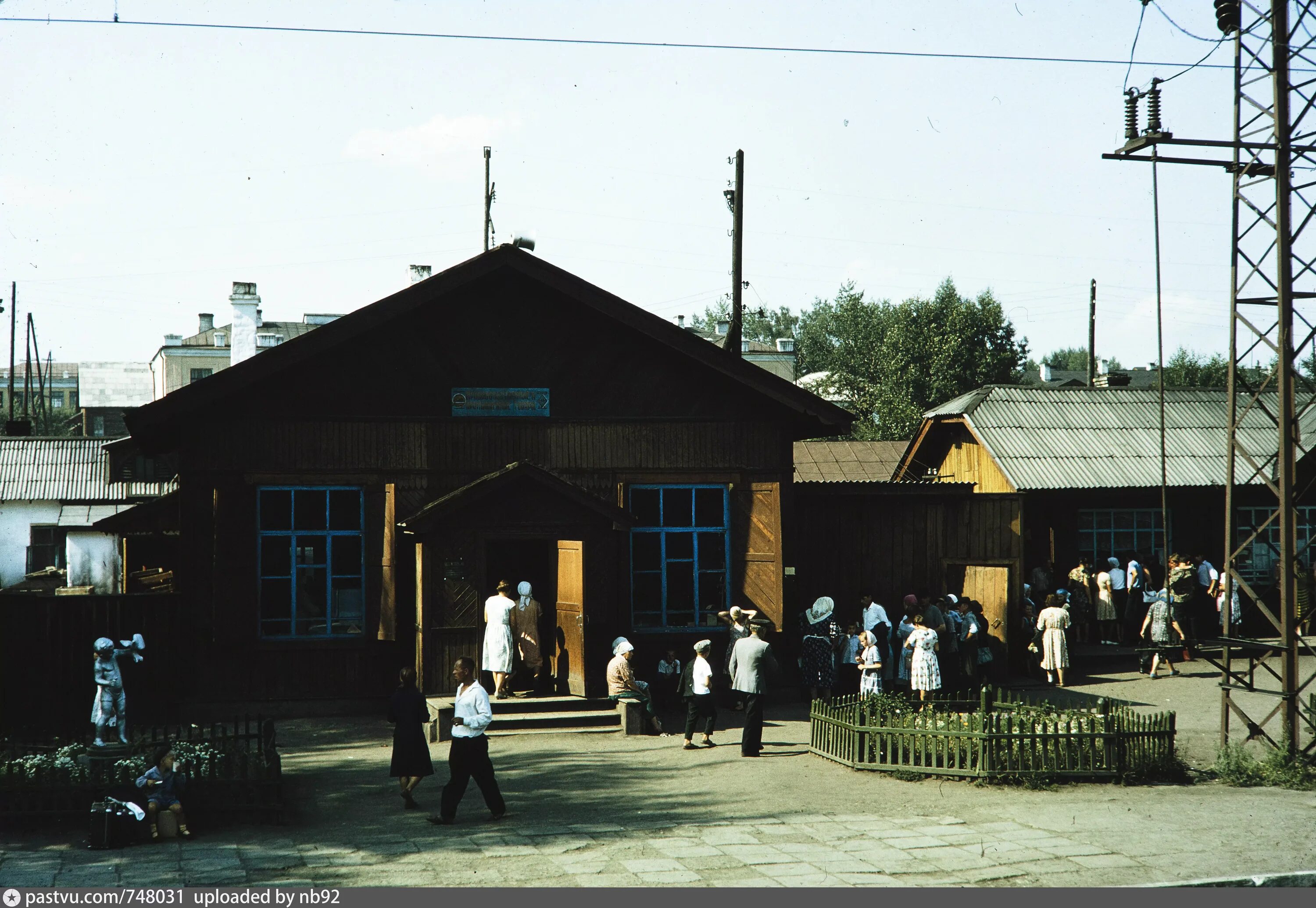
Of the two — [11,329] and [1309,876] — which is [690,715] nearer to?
[1309,876]

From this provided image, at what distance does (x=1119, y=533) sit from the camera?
84.1 ft

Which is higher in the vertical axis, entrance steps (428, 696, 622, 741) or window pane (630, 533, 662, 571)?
window pane (630, 533, 662, 571)

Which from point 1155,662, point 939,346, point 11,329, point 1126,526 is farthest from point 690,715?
point 11,329

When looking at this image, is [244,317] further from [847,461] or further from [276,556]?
[276,556]

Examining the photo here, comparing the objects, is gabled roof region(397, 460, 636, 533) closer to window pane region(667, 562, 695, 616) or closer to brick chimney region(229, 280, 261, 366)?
window pane region(667, 562, 695, 616)

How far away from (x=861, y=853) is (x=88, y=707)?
11619 mm

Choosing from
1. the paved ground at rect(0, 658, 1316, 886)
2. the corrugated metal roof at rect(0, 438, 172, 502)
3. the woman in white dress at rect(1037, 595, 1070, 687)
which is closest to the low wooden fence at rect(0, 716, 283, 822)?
the paved ground at rect(0, 658, 1316, 886)

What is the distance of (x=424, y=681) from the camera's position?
17.2m

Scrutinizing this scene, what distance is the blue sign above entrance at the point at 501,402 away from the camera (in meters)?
18.3

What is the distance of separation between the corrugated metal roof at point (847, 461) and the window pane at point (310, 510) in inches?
603

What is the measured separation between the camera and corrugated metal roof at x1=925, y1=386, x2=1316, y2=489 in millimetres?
24438

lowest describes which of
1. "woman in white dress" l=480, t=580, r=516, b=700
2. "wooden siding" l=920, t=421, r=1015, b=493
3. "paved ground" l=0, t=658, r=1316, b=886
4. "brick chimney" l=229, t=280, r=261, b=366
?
"paved ground" l=0, t=658, r=1316, b=886

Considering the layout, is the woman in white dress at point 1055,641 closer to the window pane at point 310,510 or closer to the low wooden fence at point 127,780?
the window pane at point 310,510

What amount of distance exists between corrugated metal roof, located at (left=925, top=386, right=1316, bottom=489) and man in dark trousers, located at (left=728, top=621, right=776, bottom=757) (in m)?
10.4
